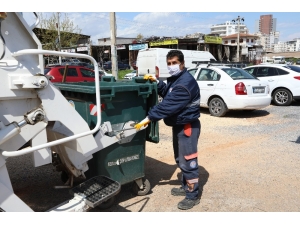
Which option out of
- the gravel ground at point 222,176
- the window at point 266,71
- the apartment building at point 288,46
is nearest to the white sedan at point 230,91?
Result: the gravel ground at point 222,176

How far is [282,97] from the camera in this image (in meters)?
11.4

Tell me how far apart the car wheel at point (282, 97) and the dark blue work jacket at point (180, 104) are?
8842mm

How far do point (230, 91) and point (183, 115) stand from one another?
5.87 metres

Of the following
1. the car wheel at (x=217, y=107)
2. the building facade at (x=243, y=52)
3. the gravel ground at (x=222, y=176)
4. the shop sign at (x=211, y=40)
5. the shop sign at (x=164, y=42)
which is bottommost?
the gravel ground at (x=222, y=176)

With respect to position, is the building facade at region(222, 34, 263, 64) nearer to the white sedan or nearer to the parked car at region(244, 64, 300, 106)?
the parked car at region(244, 64, 300, 106)

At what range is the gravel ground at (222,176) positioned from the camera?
12.6 feet

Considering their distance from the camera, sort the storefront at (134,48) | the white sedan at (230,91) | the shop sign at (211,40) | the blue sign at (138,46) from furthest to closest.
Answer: the shop sign at (211,40) → the storefront at (134,48) → the blue sign at (138,46) → the white sedan at (230,91)

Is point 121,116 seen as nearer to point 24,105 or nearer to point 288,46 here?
point 24,105

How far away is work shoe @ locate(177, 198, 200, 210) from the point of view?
372cm

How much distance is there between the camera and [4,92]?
7.79 feet

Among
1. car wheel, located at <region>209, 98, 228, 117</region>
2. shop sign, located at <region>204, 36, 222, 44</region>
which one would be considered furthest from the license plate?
shop sign, located at <region>204, 36, 222, 44</region>

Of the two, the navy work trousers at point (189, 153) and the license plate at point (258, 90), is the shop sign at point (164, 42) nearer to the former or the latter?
the license plate at point (258, 90)

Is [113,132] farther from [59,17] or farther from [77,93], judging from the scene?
[59,17]

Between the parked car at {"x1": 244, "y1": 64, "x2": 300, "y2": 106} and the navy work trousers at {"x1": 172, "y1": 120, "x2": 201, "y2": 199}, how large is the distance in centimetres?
870
